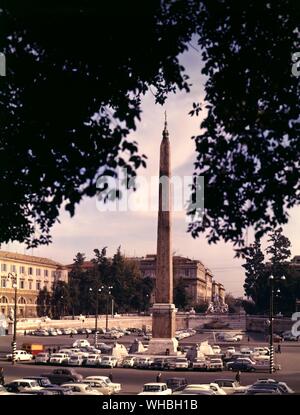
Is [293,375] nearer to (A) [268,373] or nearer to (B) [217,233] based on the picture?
(A) [268,373]

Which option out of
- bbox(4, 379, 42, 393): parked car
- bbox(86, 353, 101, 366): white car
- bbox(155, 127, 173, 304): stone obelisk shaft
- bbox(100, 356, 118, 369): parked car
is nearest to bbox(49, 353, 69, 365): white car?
bbox(86, 353, 101, 366): white car

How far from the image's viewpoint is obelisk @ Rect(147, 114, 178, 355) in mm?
40250

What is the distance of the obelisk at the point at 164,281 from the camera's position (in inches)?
1585

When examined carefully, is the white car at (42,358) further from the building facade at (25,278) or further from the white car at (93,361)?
the building facade at (25,278)

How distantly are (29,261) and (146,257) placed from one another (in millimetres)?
58539

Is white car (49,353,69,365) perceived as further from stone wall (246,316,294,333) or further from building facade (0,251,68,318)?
stone wall (246,316,294,333)

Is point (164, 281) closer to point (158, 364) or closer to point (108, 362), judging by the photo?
point (158, 364)

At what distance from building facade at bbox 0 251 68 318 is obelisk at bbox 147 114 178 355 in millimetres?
40457

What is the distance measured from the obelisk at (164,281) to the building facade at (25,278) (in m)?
40.5

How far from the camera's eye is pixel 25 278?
297ft

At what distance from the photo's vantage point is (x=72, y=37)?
314 inches

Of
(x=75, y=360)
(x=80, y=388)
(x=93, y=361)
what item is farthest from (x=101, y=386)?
(x=75, y=360)

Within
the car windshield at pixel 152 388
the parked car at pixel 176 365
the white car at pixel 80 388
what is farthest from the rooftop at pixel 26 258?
the car windshield at pixel 152 388

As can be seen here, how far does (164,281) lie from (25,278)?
52.4 metres
